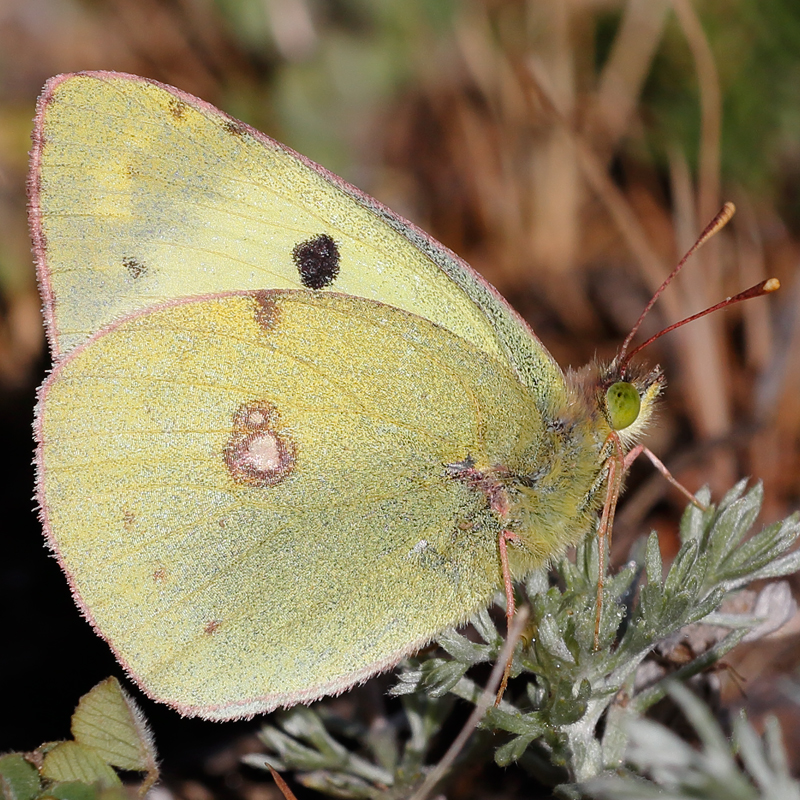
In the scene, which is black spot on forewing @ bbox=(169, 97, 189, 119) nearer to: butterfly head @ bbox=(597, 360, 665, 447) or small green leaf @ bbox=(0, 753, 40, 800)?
butterfly head @ bbox=(597, 360, 665, 447)

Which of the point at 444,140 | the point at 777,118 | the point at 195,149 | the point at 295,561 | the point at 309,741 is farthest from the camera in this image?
the point at 444,140

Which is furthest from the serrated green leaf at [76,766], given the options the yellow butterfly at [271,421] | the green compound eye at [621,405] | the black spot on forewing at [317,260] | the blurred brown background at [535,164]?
the green compound eye at [621,405]

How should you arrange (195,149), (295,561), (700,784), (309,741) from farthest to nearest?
1. (309,741)
2. (195,149)
3. (295,561)
4. (700,784)

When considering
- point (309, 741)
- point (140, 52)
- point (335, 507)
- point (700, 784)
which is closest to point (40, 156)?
point (335, 507)

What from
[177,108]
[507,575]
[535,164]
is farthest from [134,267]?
[535,164]

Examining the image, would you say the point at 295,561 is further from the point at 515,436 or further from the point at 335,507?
the point at 515,436

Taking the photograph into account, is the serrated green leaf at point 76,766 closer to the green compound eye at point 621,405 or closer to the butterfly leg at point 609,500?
the butterfly leg at point 609,500

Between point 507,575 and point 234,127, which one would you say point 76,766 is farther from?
point 234,127
